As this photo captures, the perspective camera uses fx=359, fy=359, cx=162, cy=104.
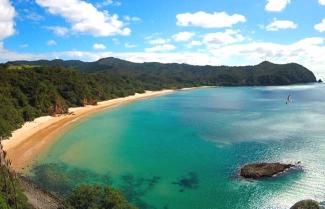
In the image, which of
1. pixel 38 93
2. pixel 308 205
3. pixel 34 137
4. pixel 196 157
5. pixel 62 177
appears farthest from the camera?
pixel 38 93

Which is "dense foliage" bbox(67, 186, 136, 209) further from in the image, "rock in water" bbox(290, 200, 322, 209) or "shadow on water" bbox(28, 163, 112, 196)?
"rock in water" bbox(290, 200, 322, 209)

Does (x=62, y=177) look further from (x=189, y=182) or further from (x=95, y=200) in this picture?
(x=95, y=200)

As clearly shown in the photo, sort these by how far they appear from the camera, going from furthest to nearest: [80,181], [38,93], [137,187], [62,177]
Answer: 1. [38,93]
2. [62,177]
3. [80,181]
4. [137,187]

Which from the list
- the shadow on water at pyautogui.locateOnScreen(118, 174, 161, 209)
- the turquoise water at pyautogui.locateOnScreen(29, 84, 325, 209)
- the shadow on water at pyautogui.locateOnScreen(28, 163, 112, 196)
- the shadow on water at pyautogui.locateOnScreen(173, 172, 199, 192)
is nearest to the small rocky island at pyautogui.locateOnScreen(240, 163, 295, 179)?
the turquoise water at pyautogui.locateOnScreen(29, 84, 325, 209)

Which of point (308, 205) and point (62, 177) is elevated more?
point (308, 205)

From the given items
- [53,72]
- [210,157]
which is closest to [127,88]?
[53,72]

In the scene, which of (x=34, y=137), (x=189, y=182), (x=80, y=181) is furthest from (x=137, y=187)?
(x=34, y=137)

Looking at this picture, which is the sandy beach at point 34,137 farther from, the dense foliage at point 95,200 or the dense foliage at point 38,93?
the dense foliage at point 95,200

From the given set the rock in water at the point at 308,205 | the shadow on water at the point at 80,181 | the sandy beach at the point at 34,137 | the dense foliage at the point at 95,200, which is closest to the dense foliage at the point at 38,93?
the sandy beach at the point at 34,137
